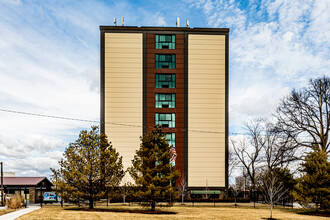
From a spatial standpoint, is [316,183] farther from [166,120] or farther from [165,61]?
[165,61]

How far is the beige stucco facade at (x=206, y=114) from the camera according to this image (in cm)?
5244

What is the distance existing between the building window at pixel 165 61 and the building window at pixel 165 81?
162 centimetres

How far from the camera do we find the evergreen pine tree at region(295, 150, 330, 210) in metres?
31.0

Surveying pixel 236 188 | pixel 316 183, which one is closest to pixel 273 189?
pixel 316 183

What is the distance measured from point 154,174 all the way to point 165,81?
1064 inches

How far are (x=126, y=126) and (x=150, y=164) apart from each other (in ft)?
75.3

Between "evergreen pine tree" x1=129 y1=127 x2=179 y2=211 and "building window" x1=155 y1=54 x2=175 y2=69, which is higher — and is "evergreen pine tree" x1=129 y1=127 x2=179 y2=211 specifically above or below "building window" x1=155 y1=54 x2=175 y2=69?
below

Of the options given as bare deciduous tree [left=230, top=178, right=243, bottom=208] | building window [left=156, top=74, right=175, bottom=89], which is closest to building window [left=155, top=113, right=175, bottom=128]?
building window [left=156, top=74, right=175, bottom=89]

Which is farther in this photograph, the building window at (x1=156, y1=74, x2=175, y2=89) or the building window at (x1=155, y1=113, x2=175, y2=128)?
the building window at (x1=156, y1=74, x2=175, y2=89)

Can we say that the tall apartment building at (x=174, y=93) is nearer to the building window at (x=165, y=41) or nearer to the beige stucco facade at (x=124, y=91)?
the beige stucco facade at (x=124, y=91)

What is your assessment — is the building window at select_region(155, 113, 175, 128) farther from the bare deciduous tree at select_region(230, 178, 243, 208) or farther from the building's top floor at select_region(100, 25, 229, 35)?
the bare deciduous tree at select_region(230, 178, 243, 208)

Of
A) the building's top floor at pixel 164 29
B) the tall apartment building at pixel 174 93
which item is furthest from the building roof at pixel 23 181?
the building's top floor at pixel 164 29

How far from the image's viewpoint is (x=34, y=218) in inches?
853

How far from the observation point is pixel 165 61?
54469 millimetres
